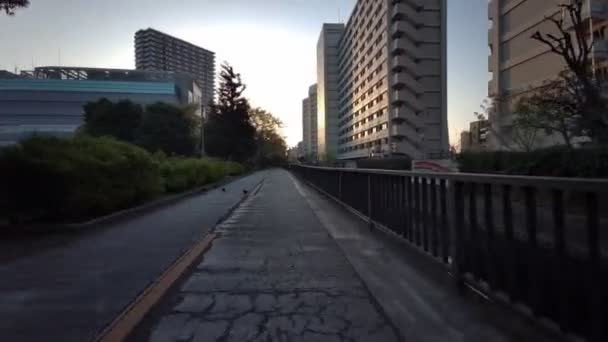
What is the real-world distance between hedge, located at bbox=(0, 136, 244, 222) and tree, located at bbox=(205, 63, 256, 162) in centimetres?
4680

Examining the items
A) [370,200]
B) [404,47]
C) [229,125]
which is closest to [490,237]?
[370,200]

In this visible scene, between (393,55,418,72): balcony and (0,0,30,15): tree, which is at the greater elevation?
(393,55,418,72): balcony

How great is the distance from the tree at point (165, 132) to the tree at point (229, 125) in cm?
292

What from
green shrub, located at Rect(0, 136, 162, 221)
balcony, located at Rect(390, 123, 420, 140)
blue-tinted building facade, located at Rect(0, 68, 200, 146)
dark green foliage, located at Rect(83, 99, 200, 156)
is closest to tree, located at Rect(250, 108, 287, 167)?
dark green foliage, located at Rect(83, 99, 200, 156)

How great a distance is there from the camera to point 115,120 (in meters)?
65.2

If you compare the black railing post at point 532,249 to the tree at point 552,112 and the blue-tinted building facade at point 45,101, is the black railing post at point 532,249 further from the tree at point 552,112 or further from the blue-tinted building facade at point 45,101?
the blue-tinted building facade at point 45,101

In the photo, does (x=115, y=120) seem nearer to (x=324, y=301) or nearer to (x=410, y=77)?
(x=410, y=77)

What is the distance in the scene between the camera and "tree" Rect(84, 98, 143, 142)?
64188mm

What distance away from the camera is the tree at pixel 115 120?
211ft

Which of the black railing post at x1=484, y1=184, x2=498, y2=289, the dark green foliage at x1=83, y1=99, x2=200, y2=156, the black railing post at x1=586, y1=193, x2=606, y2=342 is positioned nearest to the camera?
the black railing post at x1=586, y1=193, x2=606, y2=342

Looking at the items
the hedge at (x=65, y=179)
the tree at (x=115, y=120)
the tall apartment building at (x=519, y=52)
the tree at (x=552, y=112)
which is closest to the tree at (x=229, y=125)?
the tree at (x=115, y=120)

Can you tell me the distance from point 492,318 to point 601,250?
4.46 ft

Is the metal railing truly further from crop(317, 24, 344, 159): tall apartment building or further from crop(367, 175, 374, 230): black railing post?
crop(317, 24, 344, 159): tall apartment building

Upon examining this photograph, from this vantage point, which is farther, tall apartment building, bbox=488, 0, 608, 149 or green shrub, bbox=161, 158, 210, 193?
tall apartment building, bbox=488, 0, 608, 149
